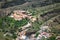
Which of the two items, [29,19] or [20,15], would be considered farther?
[20,15]

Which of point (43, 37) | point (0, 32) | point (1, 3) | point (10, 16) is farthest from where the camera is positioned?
point (1, 3)

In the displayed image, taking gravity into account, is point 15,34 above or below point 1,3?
below

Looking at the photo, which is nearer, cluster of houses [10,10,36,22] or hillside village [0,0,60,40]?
hillside village [0,0,60,40]

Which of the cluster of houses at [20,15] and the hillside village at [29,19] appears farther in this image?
the cluster of houses at [20,15]

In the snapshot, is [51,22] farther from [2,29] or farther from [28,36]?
[2,29]

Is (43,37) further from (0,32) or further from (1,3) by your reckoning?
(1,3)

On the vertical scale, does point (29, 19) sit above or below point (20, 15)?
below

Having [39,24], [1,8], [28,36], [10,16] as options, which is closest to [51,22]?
[39,24]

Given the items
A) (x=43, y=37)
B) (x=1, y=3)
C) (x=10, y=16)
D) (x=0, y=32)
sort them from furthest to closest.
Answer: (x=1, y=3) < (x=10, y=16) < (x=0, y=32) < (x=43, y=37)

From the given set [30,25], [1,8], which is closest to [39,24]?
[30,25]

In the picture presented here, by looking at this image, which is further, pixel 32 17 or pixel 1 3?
pixel 1 3
